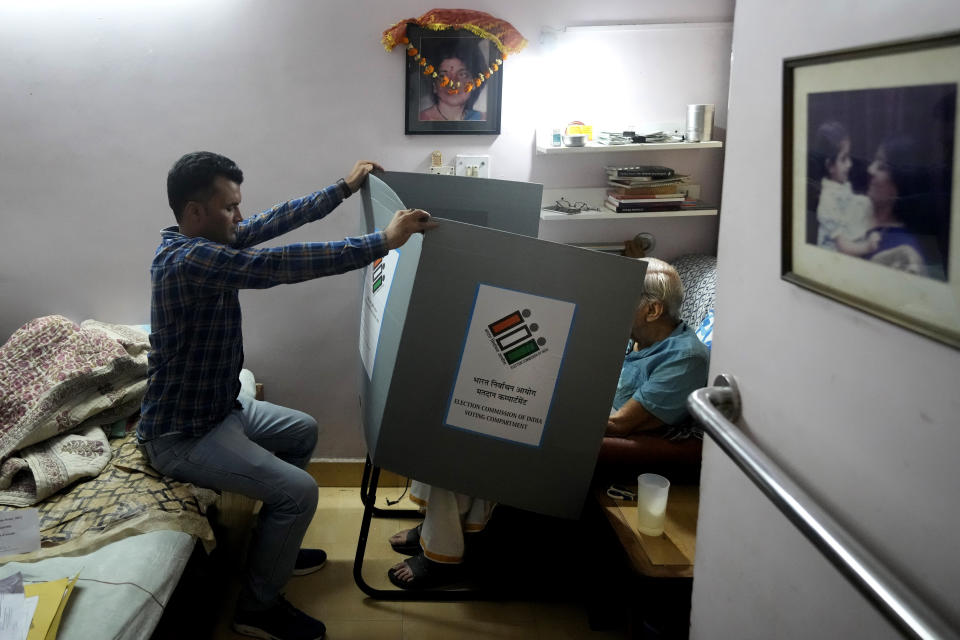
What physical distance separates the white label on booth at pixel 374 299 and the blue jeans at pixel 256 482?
37 centimetres

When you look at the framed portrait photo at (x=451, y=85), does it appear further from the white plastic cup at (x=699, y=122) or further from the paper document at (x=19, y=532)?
the paper document at (x=19, y=532)

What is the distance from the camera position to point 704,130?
2.59 metres

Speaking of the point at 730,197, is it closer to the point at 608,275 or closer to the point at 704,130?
the point at 608,275

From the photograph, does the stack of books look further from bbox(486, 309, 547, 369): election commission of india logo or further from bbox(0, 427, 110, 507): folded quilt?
bbox(0, 427, 110, 507): folded quilt

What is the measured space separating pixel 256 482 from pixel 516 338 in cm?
82

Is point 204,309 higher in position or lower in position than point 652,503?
higher

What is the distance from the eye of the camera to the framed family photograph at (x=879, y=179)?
538 mm

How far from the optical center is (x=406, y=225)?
1531 millimetres

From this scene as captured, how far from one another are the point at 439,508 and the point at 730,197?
143cm

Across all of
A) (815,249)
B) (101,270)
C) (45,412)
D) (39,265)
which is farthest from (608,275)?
(39,265)

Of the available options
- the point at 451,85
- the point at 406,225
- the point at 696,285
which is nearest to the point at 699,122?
the point at 696,285

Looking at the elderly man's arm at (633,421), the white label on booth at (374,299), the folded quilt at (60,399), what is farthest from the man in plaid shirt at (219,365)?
the elderly man's arm at (633,421)

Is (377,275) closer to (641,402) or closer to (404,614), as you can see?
(641,402)

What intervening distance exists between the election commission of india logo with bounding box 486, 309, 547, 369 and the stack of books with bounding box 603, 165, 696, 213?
114 cm
